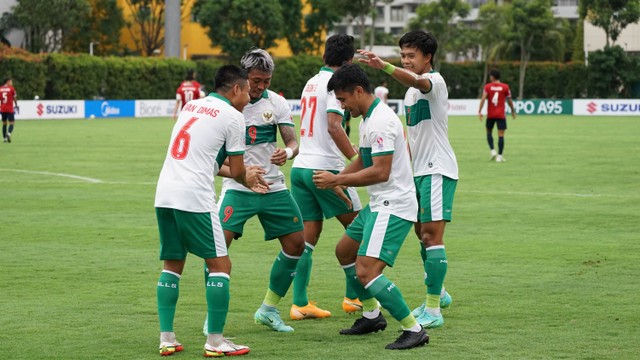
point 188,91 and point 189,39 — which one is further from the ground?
point 189,39

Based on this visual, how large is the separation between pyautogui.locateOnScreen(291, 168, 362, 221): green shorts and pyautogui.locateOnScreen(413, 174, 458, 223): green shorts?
1.85 feet

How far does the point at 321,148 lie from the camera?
368 inches

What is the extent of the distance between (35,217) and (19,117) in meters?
38.3

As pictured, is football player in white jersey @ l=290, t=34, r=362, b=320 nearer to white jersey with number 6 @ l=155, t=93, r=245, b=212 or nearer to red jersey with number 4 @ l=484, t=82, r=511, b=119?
white jersey with number 6 @ l=155, t=93, r=245, b=212

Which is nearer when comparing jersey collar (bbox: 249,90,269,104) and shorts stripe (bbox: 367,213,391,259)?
shorts stripe (bbox: 367,213,391,259)

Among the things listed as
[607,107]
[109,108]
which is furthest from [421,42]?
[607,107]

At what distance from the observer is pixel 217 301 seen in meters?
7.76

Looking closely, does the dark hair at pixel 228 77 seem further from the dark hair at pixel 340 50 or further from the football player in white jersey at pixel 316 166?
the dark hair at pixel 340 50

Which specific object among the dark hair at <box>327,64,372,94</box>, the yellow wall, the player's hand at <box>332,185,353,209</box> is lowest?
the player's hand at <box>332,185,353,209</box>

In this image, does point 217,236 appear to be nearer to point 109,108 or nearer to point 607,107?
point 109,108

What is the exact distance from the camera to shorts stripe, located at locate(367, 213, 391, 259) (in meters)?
7.98

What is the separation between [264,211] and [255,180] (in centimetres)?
84

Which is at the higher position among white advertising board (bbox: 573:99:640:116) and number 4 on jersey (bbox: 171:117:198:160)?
number 4 on jersey (bbox: 171:117:198:160)

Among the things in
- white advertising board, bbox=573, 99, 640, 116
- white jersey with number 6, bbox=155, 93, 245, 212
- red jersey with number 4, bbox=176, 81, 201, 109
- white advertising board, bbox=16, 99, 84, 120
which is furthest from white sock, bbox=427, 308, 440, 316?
white advertising board, bbox=573, 99, 640, 116
